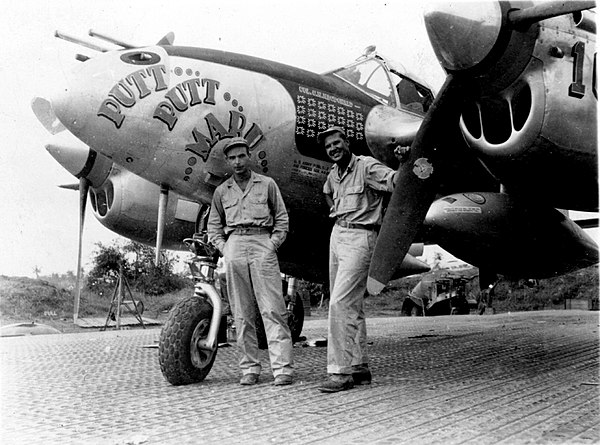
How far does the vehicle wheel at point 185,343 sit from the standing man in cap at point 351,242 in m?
0.99

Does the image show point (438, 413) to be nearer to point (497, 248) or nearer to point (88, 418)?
point (88, 418)

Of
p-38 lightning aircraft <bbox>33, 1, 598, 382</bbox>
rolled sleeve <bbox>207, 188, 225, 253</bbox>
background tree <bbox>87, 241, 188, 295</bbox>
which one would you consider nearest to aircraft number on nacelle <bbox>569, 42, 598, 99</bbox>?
p-38 lightning aircraft <bbox>33, 1, 598, 382</bbox>

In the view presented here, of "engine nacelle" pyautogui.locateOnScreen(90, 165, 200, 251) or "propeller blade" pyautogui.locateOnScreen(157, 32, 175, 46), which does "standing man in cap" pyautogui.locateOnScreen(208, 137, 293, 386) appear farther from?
"engine nacelle" pyautogui.locateOnScreen(90, 165, 200, 251)

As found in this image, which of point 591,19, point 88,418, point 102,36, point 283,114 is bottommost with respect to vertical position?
point 88,418

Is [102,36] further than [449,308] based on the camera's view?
No

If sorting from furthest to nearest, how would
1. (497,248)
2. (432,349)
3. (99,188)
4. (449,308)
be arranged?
(449,308)
(99,188)
(432,349)
(497,248)

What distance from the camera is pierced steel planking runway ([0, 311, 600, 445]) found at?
116 inches

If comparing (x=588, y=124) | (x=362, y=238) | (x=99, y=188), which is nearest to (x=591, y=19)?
(x=588, y=124)

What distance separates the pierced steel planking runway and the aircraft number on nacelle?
2.09 meters

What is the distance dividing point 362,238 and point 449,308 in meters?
22.7

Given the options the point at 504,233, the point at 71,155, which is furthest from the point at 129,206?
the point at 504,233

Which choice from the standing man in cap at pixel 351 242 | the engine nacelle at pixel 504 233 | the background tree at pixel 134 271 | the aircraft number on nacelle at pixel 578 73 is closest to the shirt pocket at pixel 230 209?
the standing man in cap at pixel 351 242

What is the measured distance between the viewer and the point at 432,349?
729 cm

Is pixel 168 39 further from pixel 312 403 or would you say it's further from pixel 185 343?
pixel 312 403
